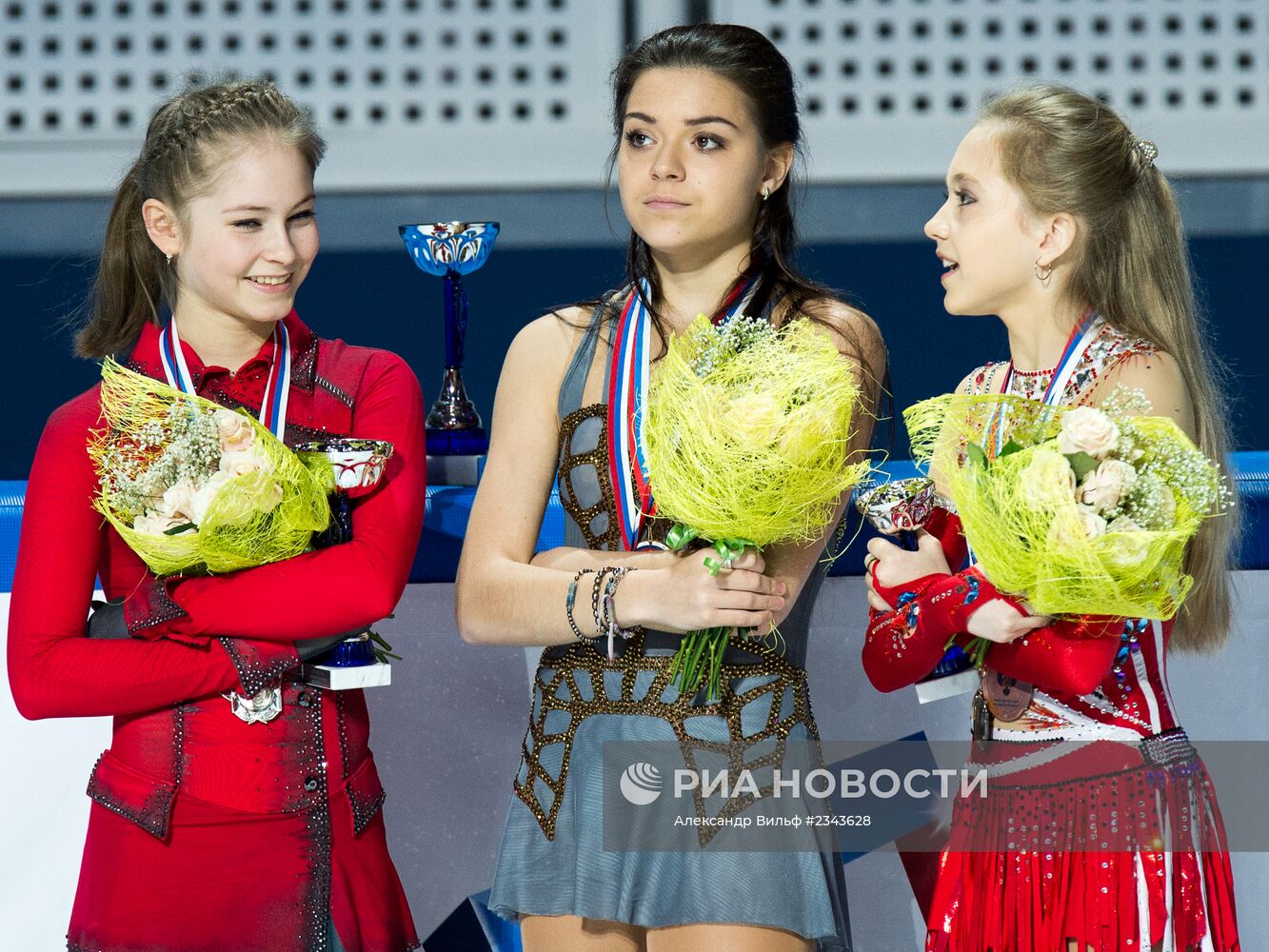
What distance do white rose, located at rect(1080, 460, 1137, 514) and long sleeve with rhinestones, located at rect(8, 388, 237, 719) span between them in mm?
1108

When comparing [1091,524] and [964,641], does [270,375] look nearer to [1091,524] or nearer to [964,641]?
[964,641]

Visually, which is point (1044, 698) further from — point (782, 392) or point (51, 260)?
point (51, 260)

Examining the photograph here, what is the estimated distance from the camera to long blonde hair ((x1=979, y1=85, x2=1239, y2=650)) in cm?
219

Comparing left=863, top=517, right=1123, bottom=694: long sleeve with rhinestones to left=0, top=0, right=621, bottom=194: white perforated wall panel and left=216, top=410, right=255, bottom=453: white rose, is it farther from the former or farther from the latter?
left=0, top=0, right=621, bottom=194: white perforated wall panel

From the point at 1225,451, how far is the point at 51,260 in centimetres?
749

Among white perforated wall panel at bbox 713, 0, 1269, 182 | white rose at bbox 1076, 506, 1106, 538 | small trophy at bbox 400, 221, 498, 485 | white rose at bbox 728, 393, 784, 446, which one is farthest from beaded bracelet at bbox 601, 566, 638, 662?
white perforated wall panel at bbox 713, 0, 1269, 182

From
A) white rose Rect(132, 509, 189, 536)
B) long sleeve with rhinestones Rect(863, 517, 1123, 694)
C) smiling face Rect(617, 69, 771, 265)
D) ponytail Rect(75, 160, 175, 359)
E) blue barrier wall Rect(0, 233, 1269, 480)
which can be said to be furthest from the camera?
blue barrier wall Rect(0, 233, 1269, 480)

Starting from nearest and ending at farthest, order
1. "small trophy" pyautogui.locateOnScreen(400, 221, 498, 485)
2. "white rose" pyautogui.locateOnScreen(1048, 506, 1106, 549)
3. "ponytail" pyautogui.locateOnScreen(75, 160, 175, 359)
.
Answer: "white rose" pyautogui.locateOnScreen(1048, 506, 1106, 549)
"ponytail" pyautogui.locateOnScreen(75, 160, 175, 359)
"small trophy" pyautogui.locateOnScreen(400, 221, 498, 485)

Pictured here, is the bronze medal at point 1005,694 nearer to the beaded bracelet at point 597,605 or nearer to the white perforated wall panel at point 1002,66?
the beaded bracelet at point 597,605

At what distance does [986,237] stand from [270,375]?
3.33 feet

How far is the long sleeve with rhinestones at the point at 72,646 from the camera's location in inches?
85.0

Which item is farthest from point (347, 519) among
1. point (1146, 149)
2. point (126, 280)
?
point (1146, 149)

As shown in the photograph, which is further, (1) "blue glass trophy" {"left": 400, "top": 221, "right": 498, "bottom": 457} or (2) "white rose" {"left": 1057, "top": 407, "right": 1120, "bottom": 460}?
(1) "blue glass trophy" {"left": 400, "top": 221, "right": 498, "bottom": 457}

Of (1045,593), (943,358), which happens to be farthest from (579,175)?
(1045,593)
